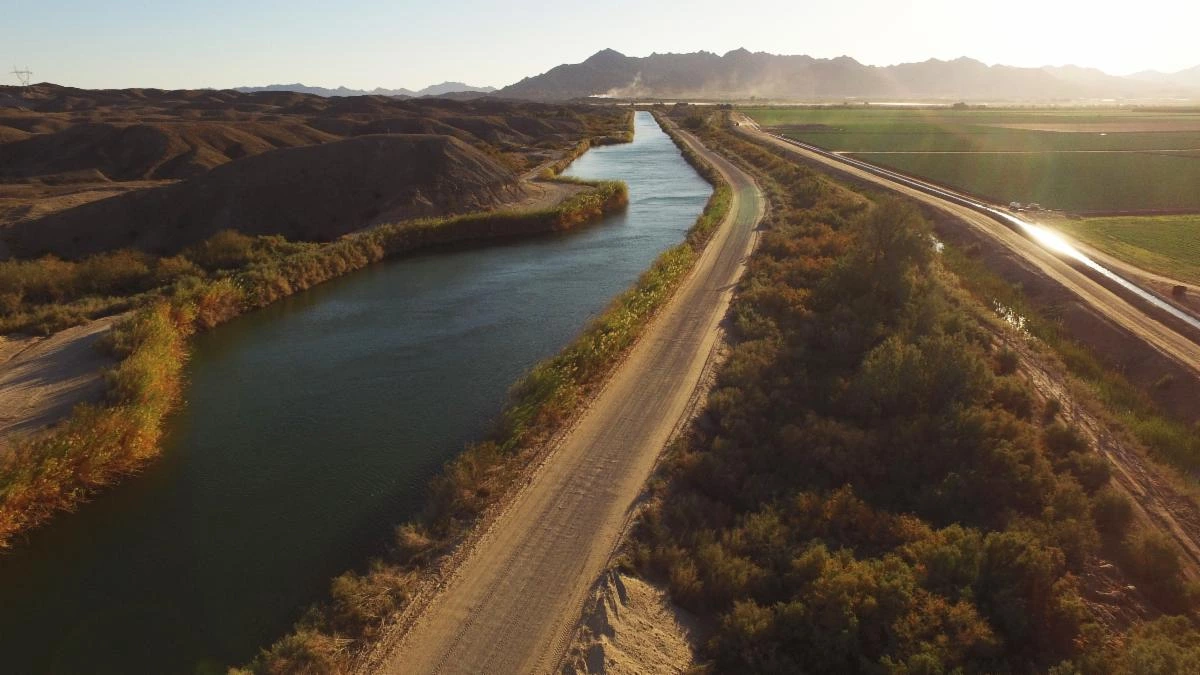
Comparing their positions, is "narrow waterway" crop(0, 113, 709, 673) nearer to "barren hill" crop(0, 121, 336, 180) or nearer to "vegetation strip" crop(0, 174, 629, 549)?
"vegetation strip" crop(0, 174, 629, 549)

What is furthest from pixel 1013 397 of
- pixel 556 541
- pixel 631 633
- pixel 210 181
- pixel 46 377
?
pixel 210 181

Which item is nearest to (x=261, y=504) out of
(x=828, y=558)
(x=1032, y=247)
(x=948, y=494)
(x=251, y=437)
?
(x=251, y=437)

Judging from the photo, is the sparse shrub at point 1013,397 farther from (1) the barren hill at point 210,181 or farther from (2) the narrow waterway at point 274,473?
(1) the barren hill at point 210,181

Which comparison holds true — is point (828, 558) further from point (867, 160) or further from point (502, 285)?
point (867, 160)

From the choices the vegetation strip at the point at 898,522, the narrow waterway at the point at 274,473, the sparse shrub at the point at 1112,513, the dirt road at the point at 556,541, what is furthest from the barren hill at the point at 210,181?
Answer: the sparse shrub at the point at 1112,513

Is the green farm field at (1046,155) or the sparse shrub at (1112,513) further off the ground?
the green farm field at (1046,155)
